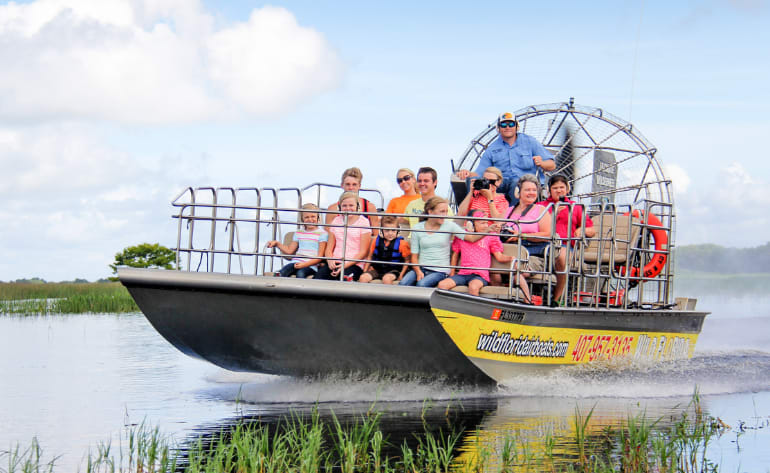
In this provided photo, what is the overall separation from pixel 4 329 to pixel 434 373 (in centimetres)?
1288

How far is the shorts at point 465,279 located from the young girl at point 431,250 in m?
0.11

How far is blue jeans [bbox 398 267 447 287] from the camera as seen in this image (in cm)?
931

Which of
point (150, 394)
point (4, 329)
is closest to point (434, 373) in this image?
point (150, 394)

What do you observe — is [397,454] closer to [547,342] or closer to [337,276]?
[337,276]

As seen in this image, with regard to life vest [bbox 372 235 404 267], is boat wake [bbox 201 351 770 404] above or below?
below

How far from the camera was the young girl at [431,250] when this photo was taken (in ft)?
30.5

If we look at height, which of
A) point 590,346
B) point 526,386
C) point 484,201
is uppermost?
point 484,201

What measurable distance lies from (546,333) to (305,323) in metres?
2.51

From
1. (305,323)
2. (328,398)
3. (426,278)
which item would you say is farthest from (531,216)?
(328,398)

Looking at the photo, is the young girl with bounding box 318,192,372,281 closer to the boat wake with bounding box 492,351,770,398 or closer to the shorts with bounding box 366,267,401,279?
the shorts with bounding box 366,267,401,279

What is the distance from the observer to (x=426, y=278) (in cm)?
932

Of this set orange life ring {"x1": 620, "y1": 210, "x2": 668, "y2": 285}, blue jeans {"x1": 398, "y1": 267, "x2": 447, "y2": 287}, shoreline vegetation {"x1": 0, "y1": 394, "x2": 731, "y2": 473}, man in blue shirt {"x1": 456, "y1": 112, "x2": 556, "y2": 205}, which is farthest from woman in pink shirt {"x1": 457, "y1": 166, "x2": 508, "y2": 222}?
orange life ring {"x1": 620, "y1": 210, "x2": 668, "y2": 285}

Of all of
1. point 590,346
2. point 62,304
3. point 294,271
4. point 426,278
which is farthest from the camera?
point 62,304

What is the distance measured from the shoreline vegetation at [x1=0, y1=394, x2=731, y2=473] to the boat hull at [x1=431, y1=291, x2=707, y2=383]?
1.42 m
